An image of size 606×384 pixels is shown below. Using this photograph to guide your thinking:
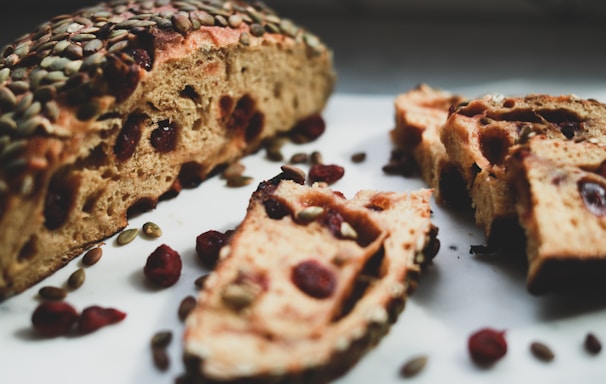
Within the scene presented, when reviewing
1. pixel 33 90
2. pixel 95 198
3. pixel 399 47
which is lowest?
pixel 399 47

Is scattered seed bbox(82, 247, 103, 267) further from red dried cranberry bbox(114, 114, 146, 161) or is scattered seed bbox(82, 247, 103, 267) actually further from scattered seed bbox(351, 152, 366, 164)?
scattered seed bbox(351, 152, 366, 164)

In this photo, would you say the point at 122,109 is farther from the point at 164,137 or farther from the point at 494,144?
the point at 494,144

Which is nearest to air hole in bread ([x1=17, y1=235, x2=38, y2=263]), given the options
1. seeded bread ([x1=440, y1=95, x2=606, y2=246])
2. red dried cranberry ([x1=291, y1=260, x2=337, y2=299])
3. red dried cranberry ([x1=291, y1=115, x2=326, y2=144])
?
red dried cranberry ([x1=291, y1=260, x2=337, y2=299])

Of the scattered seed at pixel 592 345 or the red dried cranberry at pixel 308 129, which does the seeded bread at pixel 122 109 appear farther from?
the scattered seed at pixel 592 345

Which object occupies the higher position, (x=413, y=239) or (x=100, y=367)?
(x=413, y=239)

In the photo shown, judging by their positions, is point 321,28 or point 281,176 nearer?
point 281,176

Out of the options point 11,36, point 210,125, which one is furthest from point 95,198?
point 11,36

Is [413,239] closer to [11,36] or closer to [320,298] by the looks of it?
[320,298]
